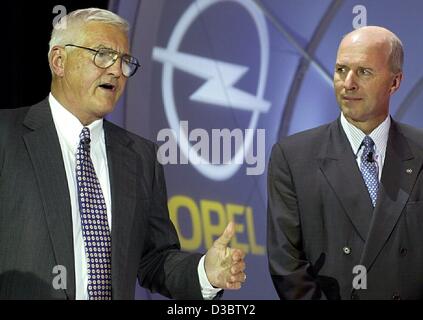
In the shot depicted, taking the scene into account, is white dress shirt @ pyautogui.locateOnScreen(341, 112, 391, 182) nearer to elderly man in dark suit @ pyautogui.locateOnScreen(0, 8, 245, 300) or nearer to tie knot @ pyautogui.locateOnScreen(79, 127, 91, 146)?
elderly man in dark suit @ pyautogui.locateOnScreen(0, 8, 245, 300)

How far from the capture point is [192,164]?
12.9 ft

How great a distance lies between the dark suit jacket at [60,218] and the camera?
235 cm

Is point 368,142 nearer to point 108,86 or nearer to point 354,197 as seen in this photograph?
point 354,197

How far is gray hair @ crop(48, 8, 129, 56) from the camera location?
2.65 m

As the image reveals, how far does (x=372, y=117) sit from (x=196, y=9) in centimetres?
147

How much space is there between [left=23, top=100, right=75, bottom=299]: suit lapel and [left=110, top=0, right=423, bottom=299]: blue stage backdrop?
1.42 metres

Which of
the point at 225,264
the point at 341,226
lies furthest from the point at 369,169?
the point at 225,264

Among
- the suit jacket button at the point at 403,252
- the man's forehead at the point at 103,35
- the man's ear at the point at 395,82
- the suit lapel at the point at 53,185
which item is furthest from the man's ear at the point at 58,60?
the suit jacket button at the point at 403,252

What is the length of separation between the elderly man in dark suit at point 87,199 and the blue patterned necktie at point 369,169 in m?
0.69

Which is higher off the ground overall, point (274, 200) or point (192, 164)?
point (192, 164)

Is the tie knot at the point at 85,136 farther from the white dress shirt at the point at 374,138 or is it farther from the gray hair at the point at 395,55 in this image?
the gray hair at the point at 395,55

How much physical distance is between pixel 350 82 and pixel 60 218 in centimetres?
116

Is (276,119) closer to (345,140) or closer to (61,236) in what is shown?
(345,140)
